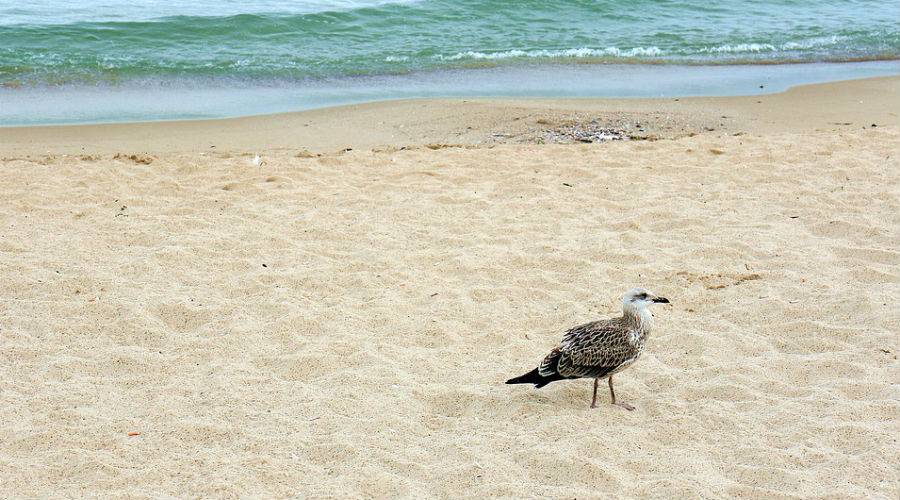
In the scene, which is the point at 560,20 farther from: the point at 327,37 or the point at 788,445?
the point at 788,445

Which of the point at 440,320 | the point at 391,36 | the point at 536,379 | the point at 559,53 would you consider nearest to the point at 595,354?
the point at 536,379

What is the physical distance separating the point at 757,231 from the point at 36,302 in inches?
205

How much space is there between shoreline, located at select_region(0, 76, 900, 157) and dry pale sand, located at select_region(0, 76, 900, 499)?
0.71 m

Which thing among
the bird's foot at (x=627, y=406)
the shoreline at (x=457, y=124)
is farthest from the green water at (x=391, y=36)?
the bird's foot at (x=627, y=406)

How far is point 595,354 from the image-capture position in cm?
477

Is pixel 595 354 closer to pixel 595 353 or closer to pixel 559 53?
pixel 595 353

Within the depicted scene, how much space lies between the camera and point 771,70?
582 inches

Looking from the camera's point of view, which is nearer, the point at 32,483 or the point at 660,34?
the point at 32,483

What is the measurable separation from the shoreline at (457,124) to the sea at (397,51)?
65 centimetres

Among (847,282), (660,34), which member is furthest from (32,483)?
(660,34)

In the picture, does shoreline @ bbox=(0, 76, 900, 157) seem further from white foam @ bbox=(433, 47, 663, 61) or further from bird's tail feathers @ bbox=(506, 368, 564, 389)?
bird's tail feathers @ bbox=(506, 368, 564, 389)

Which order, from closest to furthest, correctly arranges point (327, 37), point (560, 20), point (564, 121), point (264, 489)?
point (264, 489)
point (564, 121)
point (327, 37)
point (560, 20)

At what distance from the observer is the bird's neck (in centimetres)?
493

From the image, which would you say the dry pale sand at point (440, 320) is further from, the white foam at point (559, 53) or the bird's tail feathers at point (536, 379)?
the white foam at point (559, 53)
